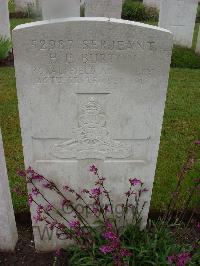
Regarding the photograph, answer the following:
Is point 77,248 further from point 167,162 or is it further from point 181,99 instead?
point 181,99

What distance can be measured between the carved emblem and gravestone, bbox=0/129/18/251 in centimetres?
41

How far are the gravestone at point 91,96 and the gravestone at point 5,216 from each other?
0.67 feet

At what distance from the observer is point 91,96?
265cm

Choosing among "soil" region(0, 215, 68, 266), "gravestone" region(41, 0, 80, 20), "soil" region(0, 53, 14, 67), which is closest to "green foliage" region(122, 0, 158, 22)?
"gravestone" region(41, 0, 80, 20)

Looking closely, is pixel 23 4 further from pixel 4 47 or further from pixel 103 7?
pixel 4 47

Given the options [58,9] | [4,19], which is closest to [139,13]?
[4,19]

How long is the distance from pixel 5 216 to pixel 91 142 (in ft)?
3.04

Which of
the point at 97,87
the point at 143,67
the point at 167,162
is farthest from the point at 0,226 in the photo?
the point at 167,162

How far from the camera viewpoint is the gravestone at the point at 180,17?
922 cm

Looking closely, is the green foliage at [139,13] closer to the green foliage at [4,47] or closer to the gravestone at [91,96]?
the green foliage at [4,47]

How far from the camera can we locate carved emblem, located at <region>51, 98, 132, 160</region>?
272 centimetres

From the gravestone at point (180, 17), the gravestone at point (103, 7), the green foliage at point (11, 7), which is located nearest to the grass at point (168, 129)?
the gravestone at point (180, 17)

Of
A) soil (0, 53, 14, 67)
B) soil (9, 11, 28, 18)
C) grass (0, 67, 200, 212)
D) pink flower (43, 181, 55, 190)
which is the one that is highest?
pink flower (43, 181, 55, 190)

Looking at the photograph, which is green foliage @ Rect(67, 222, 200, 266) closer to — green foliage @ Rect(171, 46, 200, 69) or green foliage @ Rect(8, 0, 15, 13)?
green foliage @ Rect(171, 46, 200, 69)
